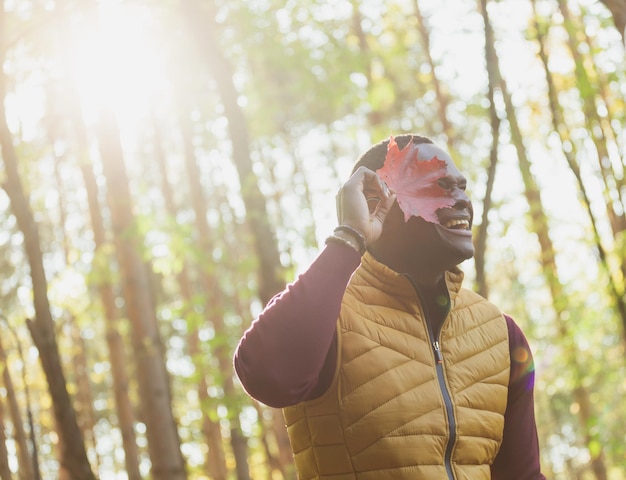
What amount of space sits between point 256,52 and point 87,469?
5.22 meters

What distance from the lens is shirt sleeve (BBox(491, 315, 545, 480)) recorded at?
2371 millimetres

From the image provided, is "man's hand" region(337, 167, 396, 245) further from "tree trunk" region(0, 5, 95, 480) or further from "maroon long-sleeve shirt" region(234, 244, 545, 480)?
"tree trunk" region(0, 5, 95, 480)

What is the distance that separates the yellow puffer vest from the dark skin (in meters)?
0.05

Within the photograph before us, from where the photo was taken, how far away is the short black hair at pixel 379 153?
2328mm

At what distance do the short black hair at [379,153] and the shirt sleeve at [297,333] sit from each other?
0.46 metres

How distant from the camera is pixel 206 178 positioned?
25.8 metres

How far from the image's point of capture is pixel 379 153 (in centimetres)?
235

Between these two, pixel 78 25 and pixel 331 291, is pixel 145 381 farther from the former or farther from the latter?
pixel 331 291

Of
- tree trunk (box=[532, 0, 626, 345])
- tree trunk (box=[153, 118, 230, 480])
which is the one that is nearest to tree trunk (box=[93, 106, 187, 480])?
tree trunk (box=[532, 0, 626, 345])

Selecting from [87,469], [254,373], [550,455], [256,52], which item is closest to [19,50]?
[256,52]

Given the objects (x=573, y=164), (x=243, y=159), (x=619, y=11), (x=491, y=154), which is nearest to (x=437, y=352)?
(x=619, y=11)

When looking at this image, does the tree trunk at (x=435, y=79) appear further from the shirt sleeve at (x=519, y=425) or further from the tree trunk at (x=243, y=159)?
the shirt sleeve at (x=519, y=425)

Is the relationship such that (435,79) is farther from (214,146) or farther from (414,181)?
(414,181)

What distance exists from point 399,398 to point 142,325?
6623mm
